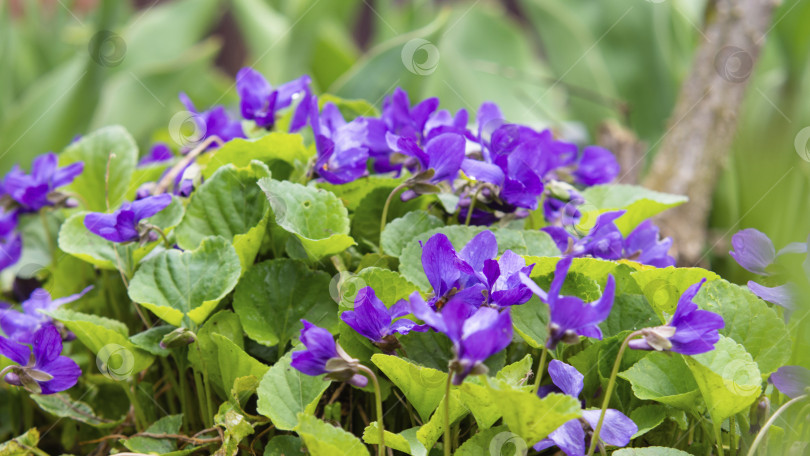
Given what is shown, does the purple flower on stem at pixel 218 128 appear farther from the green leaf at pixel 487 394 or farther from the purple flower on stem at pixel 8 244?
the green leaf at pixel 487 394

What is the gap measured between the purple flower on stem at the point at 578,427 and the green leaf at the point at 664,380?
2cm

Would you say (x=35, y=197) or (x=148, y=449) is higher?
(x=35, y=197)

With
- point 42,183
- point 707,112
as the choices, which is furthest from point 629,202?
point 707,112

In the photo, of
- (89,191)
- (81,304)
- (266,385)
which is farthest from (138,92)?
(266,385)

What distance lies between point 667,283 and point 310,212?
31 centimetres

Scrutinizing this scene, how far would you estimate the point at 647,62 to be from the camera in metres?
1.85

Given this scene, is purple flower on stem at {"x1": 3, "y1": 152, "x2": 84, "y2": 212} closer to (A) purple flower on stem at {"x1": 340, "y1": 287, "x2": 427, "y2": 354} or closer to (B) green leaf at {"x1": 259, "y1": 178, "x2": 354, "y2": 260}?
(B) green leaf at {"x1": 259, "y1": 178, "x2": 354, "y2": 260}

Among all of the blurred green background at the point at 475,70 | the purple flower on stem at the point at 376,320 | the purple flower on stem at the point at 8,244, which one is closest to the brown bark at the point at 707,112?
the blurred green background at the point at 475,70

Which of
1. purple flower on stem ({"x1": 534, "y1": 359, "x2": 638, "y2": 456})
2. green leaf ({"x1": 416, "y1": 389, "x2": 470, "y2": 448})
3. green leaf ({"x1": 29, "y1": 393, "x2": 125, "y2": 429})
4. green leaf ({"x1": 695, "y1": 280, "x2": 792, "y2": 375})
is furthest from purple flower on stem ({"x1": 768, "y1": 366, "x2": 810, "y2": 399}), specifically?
green leaf ({"x1": 29, "y1": 393, "x2": 125, "y2": 429})

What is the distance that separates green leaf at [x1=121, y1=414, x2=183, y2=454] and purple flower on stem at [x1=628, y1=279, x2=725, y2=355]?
401 millimetres

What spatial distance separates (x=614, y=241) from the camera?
65 cm

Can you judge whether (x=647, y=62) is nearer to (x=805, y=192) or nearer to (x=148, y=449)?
(x=805, y=192)

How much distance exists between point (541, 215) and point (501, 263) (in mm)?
288

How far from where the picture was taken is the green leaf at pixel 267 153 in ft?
2.30
